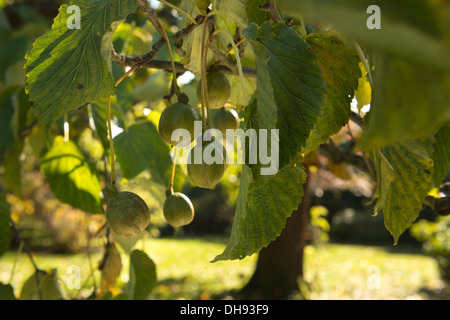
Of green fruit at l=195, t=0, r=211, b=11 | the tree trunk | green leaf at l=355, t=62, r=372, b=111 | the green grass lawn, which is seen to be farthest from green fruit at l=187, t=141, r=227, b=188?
the tree trunk

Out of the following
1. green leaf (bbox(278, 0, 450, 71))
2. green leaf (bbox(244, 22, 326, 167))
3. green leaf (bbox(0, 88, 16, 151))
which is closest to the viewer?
green leaf (bbox(278, 0, 450, 71))

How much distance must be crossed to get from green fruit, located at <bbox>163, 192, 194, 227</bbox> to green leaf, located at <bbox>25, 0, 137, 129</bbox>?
273mm

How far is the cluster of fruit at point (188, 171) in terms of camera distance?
69 cm

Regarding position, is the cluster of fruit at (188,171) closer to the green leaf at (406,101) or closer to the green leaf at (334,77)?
the green leaf at (334,77)

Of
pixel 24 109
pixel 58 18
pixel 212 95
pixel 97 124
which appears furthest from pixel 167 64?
pixel 24 109

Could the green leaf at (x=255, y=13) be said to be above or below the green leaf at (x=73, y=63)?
above

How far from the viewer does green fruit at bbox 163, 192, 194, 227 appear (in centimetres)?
84

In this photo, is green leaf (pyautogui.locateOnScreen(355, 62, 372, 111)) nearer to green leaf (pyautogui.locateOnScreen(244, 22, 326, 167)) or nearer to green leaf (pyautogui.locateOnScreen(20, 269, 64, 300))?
green leaf (pyautogui.locateOnScreen(244, 22, 326, 167))

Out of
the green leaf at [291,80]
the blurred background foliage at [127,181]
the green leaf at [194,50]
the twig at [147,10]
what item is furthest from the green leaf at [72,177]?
the green leaf at [291,80]

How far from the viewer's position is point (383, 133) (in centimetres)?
24

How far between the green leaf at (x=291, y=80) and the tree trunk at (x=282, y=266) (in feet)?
14.7

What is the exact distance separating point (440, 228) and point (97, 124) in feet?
18.8

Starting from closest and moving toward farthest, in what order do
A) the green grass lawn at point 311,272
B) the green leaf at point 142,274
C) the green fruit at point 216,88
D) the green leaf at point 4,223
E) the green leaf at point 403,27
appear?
1. the green leaf at point 403,27
2. the green fruit at point 216,88
3. the green leaf at point 4,223
4. the green leaf at point 142,274
5. the green grass lawn at point 311,272

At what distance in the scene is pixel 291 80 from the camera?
61 centimetres
